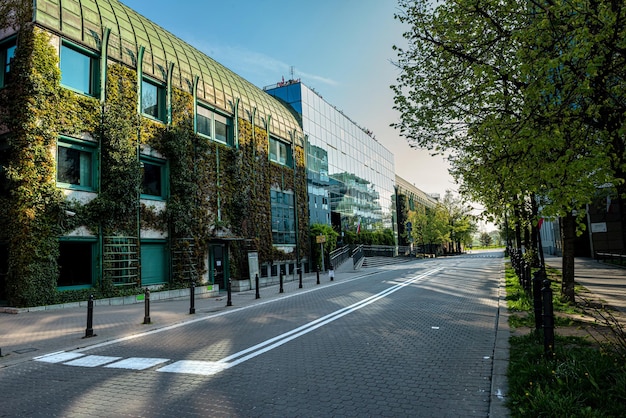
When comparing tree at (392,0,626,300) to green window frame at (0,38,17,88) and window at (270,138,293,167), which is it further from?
window at (270,138,293,167)

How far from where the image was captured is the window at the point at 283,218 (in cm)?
2880

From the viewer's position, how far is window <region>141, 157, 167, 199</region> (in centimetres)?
1842

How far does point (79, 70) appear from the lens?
16.0m

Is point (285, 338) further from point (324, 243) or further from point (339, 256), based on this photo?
point (324, 243)

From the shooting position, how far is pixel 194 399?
475cm

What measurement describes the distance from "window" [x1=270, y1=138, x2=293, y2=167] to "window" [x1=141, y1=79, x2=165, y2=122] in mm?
10636

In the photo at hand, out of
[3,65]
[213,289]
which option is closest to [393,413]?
[213,289]

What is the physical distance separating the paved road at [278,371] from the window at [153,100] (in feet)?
40.7

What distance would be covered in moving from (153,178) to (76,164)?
3870 millimetres

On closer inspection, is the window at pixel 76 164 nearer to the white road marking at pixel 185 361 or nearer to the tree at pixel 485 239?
the white road marking at pixel 185 361

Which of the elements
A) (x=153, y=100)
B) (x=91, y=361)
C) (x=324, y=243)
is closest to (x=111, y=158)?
(x=153, y=100)

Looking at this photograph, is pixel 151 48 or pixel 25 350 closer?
pixel 25 350

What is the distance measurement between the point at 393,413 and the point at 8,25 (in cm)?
1861

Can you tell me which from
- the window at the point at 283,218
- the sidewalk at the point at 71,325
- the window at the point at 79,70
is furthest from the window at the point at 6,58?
the window at the point at 283,218
